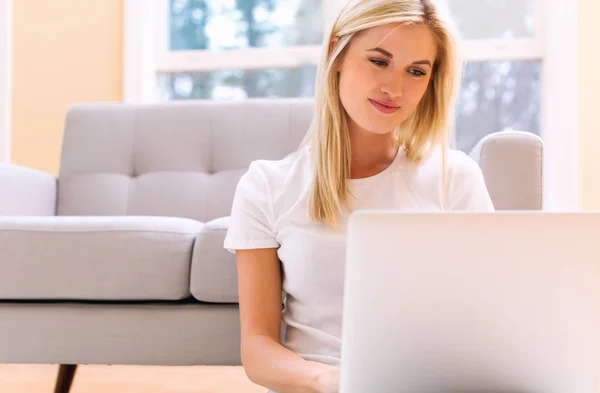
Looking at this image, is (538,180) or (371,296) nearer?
(371,296)

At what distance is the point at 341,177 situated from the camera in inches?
38.3

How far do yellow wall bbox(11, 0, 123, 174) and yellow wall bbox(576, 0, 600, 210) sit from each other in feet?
6.43

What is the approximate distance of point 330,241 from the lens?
0.92 metres

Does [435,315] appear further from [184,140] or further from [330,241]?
[184,140]

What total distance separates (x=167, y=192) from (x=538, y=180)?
3.57 feet

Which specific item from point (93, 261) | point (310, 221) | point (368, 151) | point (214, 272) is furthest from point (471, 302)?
point (93, 261)

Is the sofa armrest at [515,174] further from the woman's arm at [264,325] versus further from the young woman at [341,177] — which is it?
the woman's arm at [264,325]

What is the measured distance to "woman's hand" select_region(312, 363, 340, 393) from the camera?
67cm

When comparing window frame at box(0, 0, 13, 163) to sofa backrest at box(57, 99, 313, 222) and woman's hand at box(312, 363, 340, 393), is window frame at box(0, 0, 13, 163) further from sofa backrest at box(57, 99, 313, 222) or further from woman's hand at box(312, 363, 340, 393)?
woman's hand at box(312, 363, 340, 393)

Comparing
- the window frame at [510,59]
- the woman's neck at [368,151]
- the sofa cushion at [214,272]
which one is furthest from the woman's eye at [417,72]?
the window frame at [510,59]

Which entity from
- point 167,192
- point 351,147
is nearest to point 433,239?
Answer: point 351,147

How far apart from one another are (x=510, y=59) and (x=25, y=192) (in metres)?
2.02

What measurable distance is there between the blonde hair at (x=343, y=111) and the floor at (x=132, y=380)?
100 centimetres

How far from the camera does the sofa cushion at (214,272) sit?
1293 millimetres
